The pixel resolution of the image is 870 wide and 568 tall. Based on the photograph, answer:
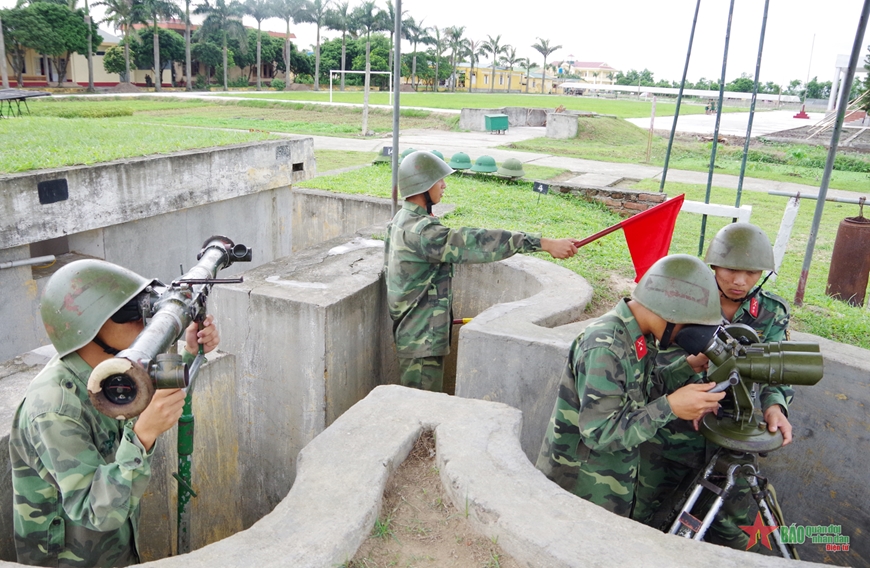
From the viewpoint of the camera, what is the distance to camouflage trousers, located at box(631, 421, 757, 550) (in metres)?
3.21

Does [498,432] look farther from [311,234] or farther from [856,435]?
[311,234]

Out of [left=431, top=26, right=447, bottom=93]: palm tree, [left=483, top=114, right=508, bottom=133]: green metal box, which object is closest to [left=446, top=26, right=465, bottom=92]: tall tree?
[left=431, top=26, right=447, bottom=93]: palm tree

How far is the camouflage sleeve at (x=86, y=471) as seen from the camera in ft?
6.89

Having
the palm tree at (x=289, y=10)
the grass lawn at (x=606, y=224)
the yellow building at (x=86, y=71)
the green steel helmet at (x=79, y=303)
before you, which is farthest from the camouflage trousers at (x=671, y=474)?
the palm tree at (x=289, y=10)

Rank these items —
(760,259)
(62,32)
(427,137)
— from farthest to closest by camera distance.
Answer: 1. (62,32)
2. (427,137)
3. (760,259)


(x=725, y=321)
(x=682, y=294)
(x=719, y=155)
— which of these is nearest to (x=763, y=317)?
(x=725, y=321)

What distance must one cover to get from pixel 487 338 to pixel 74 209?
499 cm

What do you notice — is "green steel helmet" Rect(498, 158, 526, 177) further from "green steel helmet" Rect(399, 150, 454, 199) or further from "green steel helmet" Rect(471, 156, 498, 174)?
"green steel helmet" Rect(399, 150, 454, 199)

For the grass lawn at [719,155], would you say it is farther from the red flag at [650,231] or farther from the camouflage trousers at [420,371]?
the camouflage trousers at [420,371]

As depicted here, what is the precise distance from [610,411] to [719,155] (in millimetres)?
19973

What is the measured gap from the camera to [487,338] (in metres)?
4.05

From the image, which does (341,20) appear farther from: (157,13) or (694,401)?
(694,401)

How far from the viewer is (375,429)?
2.91m

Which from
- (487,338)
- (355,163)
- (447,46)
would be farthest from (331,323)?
(447,46)
